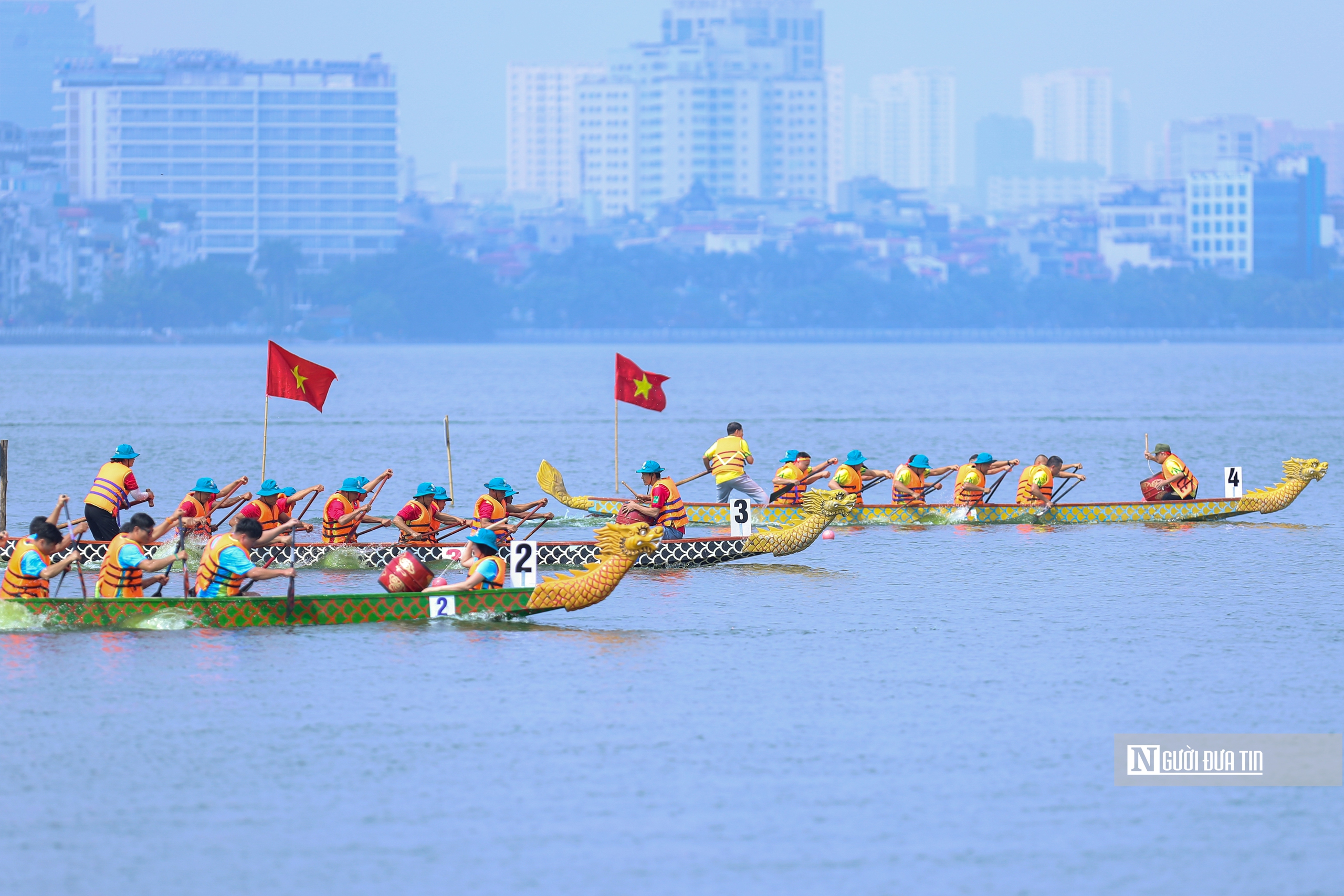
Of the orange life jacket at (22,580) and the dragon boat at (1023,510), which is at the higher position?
the dragon boat at (1023,510)

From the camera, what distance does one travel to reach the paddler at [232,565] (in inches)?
952

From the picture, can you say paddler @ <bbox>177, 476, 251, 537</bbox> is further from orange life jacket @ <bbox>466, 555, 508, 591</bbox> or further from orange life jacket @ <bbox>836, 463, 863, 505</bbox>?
orange life jacket @ <bbox>836, 463, 863, 505</bbox>

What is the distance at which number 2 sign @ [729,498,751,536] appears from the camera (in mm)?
31484

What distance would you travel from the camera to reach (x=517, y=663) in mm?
24000

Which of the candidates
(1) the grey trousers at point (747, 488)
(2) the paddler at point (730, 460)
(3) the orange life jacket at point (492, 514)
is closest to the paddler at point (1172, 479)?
(1) the grey trousers at point (747, 488)

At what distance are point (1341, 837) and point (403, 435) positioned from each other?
66099 millimetres

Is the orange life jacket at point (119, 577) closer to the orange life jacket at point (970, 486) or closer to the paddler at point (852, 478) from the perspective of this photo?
the paddler at point (852, 478)

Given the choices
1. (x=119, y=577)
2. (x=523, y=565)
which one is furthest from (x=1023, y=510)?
(x=119, y=577)

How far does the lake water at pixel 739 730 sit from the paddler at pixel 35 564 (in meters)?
0.76

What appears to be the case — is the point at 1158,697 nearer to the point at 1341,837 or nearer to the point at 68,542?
the point at 1341,837

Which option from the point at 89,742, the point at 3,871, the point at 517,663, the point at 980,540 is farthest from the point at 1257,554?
the point at 3,871

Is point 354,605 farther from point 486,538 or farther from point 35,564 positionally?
point 35,564

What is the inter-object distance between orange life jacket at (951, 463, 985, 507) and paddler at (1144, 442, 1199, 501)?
3.63 metres

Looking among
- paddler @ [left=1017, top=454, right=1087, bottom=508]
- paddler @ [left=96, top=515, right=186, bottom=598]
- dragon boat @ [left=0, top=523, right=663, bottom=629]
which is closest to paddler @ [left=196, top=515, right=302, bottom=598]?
dragon boat @ [left=0, top=523, right=663, bottom=629]
